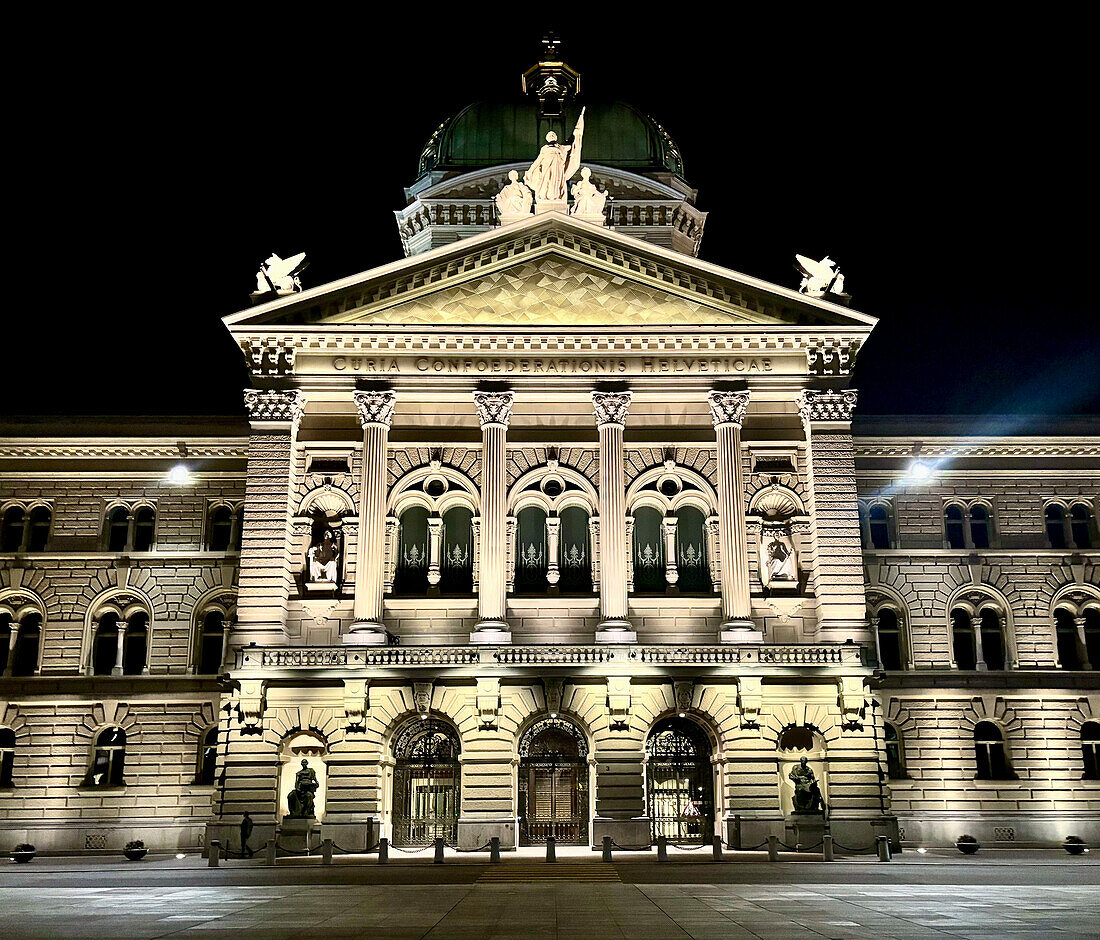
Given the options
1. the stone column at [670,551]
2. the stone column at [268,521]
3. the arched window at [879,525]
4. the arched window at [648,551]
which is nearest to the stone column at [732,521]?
the stone column at [670,551]

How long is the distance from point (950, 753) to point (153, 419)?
35.9 meters

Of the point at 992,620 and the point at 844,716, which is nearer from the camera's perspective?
the point at 844,716

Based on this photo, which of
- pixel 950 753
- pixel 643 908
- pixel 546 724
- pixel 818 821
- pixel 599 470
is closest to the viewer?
pixel 643 908

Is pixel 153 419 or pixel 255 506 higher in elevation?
pixel 153 419

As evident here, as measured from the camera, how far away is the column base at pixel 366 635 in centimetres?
3822

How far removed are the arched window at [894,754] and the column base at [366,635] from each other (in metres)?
21.1

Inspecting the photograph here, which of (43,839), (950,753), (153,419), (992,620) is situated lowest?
(43,839)

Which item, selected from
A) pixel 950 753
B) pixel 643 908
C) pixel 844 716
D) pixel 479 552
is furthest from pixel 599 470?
pixel 643 908

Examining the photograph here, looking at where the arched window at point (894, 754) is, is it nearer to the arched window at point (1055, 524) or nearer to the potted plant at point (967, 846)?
the potted plant at point (967, 846)

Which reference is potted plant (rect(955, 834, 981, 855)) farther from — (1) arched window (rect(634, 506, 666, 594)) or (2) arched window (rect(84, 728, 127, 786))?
(2) arched window (rect(84, 728, 127, 786))

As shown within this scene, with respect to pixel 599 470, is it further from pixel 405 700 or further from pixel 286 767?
pixel 286 767

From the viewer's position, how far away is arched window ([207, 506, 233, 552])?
1897 inches

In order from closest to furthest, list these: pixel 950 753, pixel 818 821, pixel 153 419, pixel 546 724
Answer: pixel 818 821, pixel 546 724, pixel 950 753, pixel 153 419

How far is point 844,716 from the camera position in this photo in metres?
37.5
